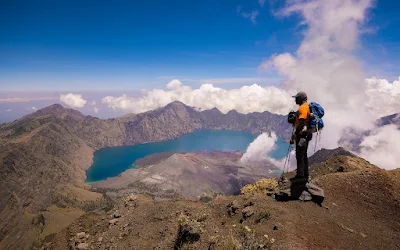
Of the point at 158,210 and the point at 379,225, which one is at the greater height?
the point at 379,225

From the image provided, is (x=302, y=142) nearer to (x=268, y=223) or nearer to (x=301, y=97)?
(x=301, y=97)

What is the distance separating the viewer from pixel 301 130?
15.2 metres

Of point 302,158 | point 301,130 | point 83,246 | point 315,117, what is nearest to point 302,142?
point 301,130

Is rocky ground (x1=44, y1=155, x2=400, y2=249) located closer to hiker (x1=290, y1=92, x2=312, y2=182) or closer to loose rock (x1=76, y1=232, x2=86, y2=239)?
loose rock (x1=76, y1=232, x2=86, y2=239)

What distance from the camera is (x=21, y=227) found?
186250 mm

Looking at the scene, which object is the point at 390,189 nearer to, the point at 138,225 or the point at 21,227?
the point at 138,225

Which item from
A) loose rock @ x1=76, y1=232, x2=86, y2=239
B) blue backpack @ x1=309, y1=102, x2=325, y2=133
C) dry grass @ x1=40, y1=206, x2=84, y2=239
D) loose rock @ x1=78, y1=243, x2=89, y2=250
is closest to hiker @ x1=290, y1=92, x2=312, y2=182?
blue backpack @ x1=309, y1=102, x2=325, y2=133

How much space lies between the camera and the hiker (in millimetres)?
15180

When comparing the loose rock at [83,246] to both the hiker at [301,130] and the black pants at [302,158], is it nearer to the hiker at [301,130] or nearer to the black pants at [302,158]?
the black pants at [302,158]

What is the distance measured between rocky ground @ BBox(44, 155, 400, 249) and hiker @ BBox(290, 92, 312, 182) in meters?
3.58

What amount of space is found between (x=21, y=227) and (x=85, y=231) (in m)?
218

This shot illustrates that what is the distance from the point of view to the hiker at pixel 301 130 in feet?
49.8

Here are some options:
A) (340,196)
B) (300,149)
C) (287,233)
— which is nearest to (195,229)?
(287,233)

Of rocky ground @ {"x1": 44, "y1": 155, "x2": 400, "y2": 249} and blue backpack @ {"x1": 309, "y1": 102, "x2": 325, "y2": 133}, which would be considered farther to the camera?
blue backpack @ {"x1": 309, "y1": 102, "x2": 325, "y2": 133}
